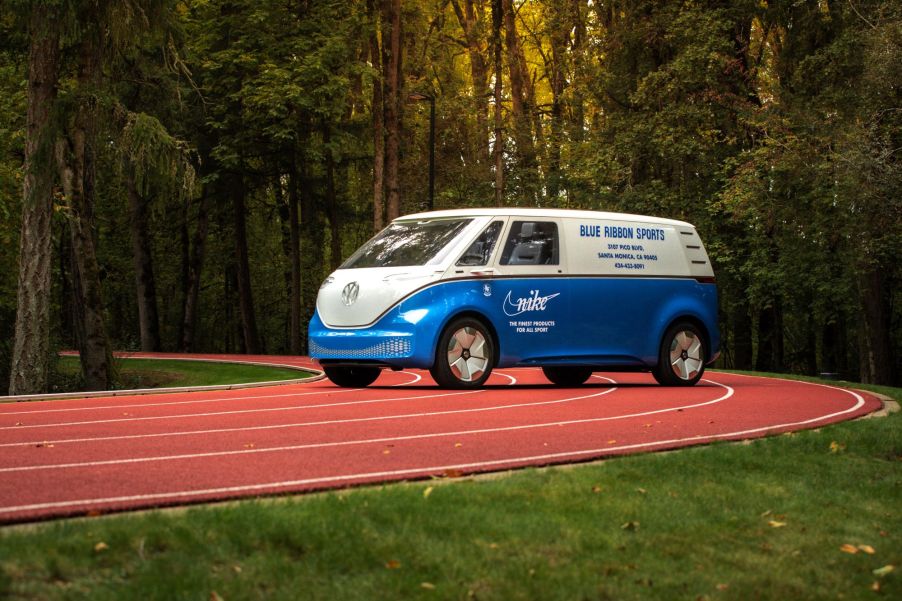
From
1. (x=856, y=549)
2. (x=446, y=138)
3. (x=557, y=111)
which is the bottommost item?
(x=856, y=549)

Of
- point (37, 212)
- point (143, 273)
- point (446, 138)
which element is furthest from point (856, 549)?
point (446, 138)

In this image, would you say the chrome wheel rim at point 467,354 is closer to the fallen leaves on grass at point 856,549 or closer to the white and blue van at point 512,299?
the white and blue van at point 512,299

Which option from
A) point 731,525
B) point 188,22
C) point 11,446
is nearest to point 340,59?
point 188,22

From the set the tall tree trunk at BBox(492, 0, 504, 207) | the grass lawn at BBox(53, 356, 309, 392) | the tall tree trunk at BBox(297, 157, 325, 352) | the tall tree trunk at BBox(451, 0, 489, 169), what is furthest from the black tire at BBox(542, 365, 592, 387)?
the tall tree trunk at BBox(451, 0, 489, 169)

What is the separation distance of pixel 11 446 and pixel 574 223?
8.90 m

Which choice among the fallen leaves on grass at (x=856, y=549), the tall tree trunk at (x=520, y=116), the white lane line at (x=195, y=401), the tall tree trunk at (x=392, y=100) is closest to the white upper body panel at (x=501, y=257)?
the white lane line at (x=195, y=401)

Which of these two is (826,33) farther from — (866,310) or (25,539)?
(25,539)

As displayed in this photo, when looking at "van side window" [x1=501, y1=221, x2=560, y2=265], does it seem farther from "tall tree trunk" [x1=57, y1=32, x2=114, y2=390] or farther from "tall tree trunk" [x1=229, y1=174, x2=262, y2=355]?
"tall tree trunk" [x1=229, y1=174, x2=262, y2=355]

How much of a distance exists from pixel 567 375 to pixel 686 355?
1.80 metres

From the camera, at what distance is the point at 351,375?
17.5m

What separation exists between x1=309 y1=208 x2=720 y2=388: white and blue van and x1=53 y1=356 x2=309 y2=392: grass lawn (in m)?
8.30

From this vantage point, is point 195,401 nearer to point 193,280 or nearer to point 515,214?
point 515,214

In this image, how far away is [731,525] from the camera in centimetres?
719

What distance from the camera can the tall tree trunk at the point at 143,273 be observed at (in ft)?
139
